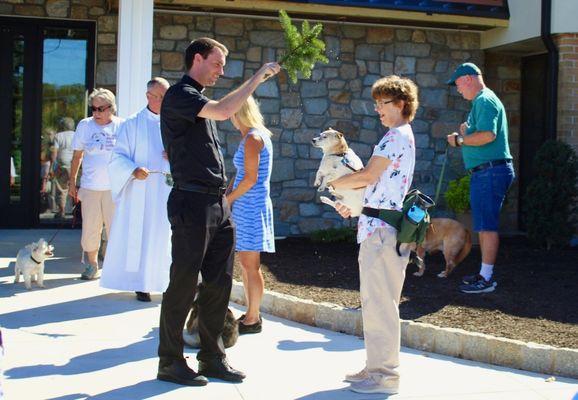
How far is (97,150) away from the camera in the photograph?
25.0 feet

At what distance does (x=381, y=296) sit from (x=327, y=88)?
651 centimetres

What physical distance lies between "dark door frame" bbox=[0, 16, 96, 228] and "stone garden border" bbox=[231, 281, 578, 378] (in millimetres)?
5193

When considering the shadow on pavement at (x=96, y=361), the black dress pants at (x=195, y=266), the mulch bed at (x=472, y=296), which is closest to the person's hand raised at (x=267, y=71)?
the black dress pants at (x=195, y=266)

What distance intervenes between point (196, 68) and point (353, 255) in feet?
15.8

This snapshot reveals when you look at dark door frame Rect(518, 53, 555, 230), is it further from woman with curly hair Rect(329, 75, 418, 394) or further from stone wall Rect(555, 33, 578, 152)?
woman with curly hair Rect(329, 75, 418, 394)

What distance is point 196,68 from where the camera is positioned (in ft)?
15.2

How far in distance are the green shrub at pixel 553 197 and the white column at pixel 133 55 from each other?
183 inches

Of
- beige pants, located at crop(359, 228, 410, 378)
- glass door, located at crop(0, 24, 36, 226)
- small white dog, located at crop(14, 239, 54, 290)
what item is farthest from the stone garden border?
glass door, located at crop(0, 24, 36, 226)

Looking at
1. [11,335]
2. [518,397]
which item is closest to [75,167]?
[11,335]

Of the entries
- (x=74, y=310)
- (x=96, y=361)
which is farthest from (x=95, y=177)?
(x=96, y=361)

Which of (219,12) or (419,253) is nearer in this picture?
(419,253)

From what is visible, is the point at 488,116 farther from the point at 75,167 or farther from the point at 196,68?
the point at 75,167

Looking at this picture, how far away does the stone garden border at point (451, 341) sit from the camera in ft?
17.0

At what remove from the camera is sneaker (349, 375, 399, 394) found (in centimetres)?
457
